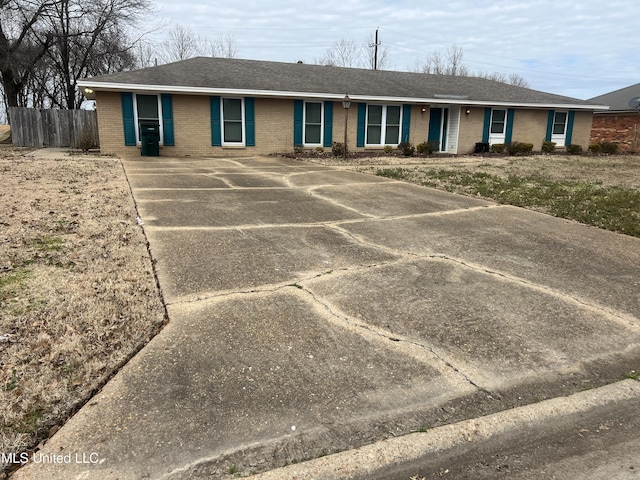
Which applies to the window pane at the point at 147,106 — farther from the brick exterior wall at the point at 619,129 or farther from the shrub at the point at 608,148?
the brick exterior wall at the point at 619,129

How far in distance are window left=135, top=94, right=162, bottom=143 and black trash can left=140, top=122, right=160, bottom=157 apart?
0.22 metres

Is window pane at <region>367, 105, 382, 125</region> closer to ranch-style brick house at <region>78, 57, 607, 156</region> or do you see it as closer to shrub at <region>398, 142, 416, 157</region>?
ranch-style brick house at <region>78, 57, 607, 156</region>

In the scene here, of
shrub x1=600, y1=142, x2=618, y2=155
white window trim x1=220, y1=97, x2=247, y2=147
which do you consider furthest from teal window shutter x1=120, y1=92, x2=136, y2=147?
shrub x1=600, y1=142, x2=618, y2=155

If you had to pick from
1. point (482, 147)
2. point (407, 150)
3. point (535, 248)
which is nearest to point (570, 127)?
point (482, 147)

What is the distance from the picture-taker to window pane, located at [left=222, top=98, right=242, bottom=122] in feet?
55.7

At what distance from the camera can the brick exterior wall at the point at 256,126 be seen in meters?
15.9

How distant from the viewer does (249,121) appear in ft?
56.9

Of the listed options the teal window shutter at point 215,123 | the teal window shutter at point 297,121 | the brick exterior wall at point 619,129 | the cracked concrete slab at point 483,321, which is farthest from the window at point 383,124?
the cracked concrete slab at point 483,321

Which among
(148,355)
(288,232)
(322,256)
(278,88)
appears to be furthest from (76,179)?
(278,88)

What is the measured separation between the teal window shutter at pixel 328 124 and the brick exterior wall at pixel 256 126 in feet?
0.54

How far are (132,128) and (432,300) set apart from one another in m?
14.8

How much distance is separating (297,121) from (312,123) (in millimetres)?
643

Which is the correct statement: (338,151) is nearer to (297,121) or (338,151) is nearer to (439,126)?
(297,121)

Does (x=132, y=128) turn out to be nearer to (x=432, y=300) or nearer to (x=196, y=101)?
(x=196, y=101)
